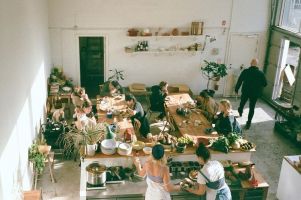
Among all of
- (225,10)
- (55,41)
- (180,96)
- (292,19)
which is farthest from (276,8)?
(55,41)

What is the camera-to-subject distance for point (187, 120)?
28.4 feet

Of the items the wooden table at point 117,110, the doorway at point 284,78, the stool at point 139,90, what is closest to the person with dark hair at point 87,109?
the wooden table at point 117,110

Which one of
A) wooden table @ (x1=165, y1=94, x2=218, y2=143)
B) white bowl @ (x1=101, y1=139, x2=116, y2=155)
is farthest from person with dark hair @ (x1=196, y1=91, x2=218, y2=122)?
white bowl @ (x1=101, y1=139, x2=116, y2=155)

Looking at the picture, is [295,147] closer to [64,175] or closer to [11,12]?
[64,175]

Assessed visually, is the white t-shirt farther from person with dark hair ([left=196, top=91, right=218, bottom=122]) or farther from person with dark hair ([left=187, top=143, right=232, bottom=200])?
person with dark hair ([left=196, top=91, right=218, bottom=122])

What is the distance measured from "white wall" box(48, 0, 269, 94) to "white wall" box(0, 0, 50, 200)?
2062mm

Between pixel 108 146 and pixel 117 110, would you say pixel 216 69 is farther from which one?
pixel 108 146

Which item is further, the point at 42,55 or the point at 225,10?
the point at 225,10

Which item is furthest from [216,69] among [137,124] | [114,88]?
[137,124]

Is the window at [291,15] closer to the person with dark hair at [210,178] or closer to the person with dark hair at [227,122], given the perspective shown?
the person with dark hair at [227,122]

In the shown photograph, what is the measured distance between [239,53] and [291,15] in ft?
6.50

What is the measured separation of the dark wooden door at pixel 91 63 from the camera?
1213 cm

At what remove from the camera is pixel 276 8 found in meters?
12.1

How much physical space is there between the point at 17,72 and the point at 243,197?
4.43 meters
